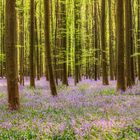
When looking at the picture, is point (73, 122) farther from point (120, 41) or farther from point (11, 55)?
point (120, 41)

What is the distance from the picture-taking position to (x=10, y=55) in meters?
14.8

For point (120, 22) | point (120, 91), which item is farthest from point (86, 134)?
point (120, 22)

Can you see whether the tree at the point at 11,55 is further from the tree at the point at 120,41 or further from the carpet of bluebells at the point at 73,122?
the tree at the point at 120,41

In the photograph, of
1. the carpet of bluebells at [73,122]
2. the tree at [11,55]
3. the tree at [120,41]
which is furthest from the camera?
the tree at [120,41]

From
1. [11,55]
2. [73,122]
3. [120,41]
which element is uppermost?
[120,41]

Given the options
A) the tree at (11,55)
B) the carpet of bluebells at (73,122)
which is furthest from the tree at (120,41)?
the tree at (11,55)

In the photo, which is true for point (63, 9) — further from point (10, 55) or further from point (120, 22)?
point (10, 55)

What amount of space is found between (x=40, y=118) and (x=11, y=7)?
530cm

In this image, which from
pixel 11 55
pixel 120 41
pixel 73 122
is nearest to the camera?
pixel 73 122

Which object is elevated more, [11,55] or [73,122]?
[11,55]

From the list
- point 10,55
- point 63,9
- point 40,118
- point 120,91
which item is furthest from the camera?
point 63,9

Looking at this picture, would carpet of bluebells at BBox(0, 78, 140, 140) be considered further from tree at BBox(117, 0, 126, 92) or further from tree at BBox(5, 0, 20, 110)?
tree at BBox(117, 0, 126, 92)

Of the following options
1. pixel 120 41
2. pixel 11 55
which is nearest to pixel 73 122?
pixel 11 55

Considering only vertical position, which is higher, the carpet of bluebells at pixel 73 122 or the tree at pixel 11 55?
the tree at pixel 11 55
